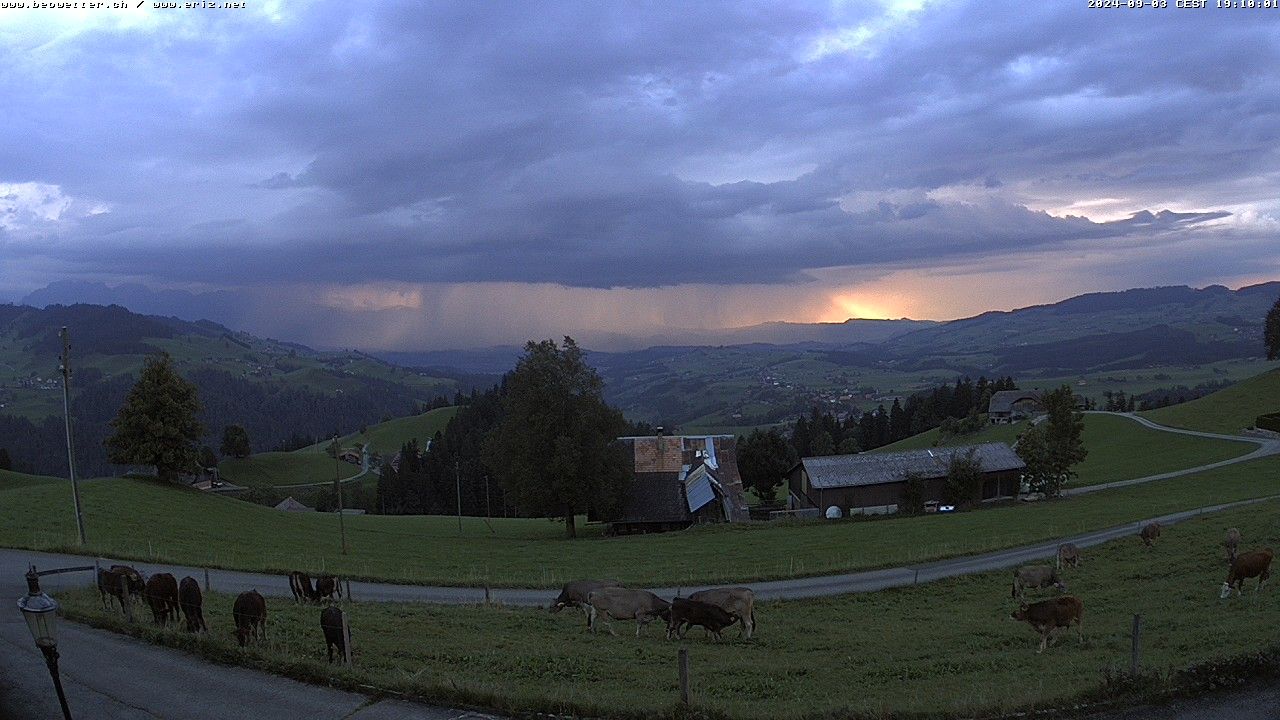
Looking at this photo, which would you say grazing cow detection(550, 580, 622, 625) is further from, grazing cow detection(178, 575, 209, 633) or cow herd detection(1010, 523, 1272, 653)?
cow herd detection(1010, 523, 1272, 653)

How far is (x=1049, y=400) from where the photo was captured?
5944 cm

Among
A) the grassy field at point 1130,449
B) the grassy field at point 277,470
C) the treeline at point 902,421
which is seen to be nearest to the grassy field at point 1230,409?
the grassy field at point 1130,449

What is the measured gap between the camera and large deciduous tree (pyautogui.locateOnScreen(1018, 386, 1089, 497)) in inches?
2271

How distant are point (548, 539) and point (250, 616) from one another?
3798 cm

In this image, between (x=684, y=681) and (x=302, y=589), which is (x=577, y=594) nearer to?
(x=302, y=589)

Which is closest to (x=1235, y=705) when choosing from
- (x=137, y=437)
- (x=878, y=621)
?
(x=878, y=621)

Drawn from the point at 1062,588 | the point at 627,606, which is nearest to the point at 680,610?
the point at 627,606

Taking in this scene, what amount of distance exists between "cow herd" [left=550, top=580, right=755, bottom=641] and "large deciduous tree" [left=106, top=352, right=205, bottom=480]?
48405 millimetres

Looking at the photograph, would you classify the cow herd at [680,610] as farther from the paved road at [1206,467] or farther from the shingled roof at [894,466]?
the paved road at [1206,467]

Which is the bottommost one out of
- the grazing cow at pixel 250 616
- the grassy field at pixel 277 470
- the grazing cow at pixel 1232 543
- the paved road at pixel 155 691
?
the grassy field at pixel 277 470

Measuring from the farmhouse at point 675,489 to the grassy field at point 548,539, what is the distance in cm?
412

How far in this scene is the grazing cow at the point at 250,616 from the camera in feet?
51.5

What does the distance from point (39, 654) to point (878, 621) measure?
20.7 meters

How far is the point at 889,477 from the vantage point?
62.1 meters
